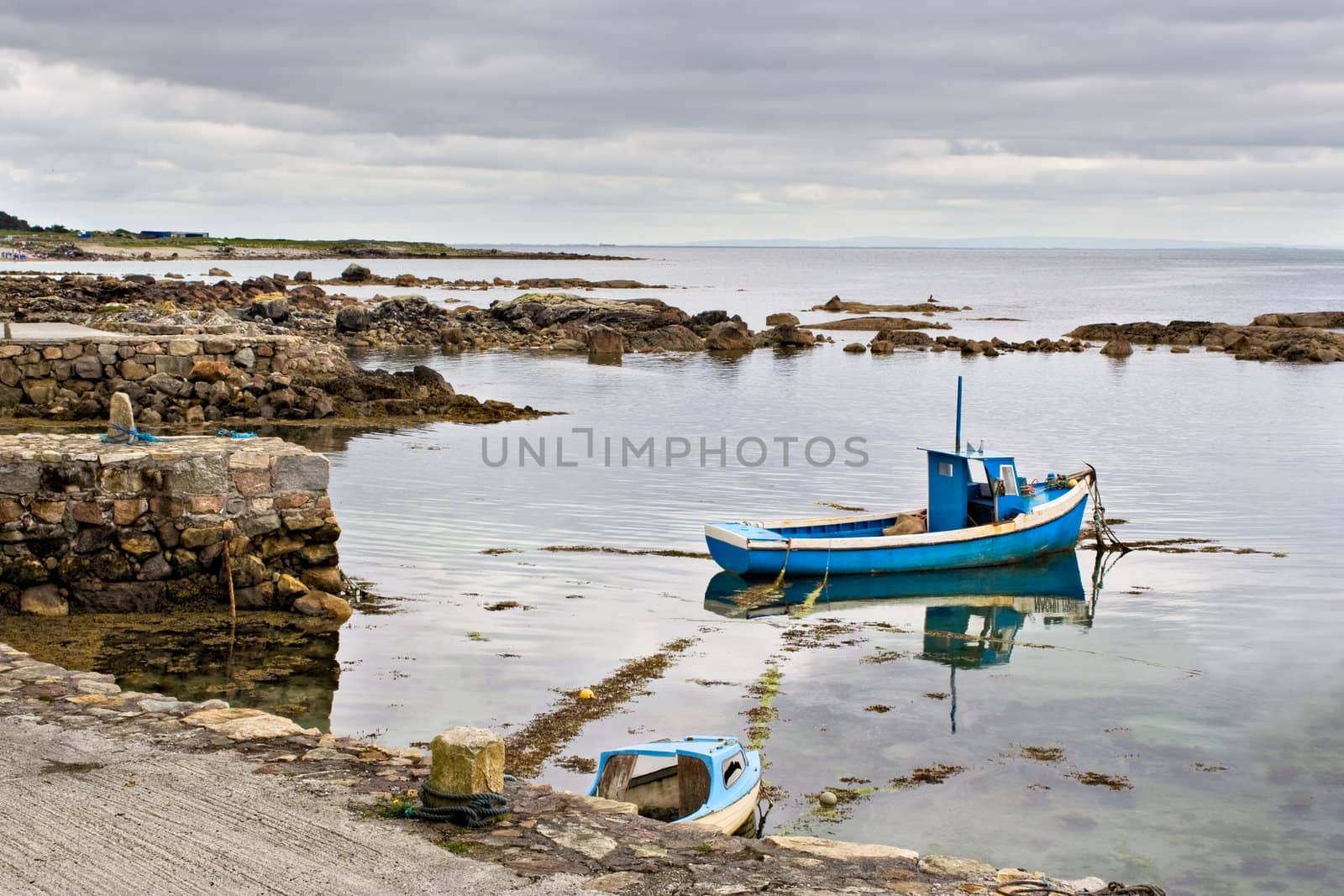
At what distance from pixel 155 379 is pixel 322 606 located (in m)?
17.8

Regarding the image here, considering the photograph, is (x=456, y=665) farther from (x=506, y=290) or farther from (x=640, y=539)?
(x=506, y=290)

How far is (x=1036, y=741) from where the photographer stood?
1353cm

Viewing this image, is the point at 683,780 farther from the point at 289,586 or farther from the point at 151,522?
the point at 151,522

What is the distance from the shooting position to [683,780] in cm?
1020

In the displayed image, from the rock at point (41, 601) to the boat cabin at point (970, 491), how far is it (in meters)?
13.2

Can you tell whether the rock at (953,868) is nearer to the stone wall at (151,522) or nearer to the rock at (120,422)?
the stone wall at (151,522)

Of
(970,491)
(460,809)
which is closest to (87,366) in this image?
(970,491)

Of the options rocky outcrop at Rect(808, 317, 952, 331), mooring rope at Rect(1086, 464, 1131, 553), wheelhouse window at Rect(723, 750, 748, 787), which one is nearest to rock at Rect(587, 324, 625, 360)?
rocky outcrop at Rect(808, 317, 952, 331)

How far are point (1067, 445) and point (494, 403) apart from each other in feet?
50.0

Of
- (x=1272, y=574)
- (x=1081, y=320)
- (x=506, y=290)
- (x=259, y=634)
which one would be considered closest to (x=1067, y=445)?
(x=1272, y=574)

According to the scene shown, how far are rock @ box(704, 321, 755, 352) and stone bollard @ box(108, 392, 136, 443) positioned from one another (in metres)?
49.9

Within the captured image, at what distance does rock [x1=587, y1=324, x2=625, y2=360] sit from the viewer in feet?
198

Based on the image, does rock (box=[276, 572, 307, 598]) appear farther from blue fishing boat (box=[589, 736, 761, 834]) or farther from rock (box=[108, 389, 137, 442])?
blue fishing boat (box=[589, 736, 761, 834])

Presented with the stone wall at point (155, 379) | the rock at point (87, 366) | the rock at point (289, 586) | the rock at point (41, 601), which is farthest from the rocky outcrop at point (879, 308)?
the rock at point (41, 601)
